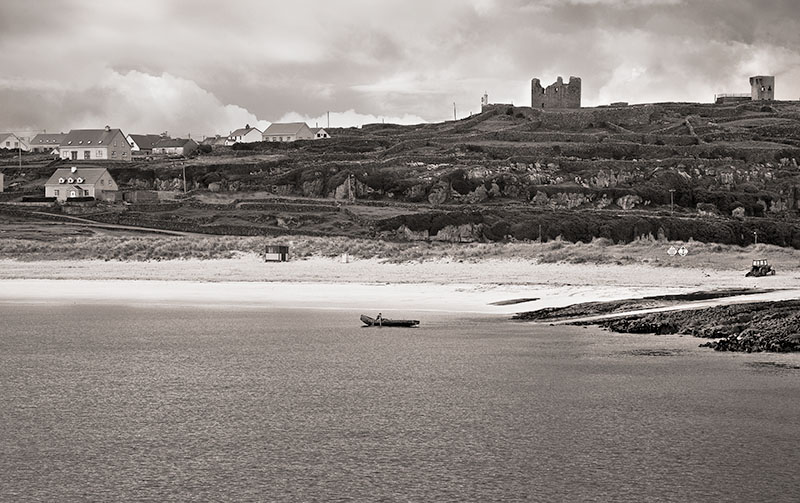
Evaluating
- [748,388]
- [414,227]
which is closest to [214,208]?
[414,227]

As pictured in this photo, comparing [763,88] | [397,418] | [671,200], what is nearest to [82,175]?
[671,200]

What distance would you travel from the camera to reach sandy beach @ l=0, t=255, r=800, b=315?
29.2 metres

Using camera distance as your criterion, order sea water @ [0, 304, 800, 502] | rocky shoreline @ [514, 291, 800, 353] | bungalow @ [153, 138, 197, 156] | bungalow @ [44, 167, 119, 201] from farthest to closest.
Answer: bungalow @ [153, 138, 197, 156] → bungalow @ [44, 167, 119, 201] → rocky shoreline @ [514, 291, 800, 353] → sea water @ [0, 304, 800, 502]

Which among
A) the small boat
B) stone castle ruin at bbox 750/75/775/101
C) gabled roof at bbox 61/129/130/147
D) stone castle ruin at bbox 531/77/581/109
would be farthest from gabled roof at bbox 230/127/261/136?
the small boat

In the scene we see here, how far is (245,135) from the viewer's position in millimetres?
155000

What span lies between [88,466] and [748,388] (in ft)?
35.2

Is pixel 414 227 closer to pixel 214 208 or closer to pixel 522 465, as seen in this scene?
pixel 214 208

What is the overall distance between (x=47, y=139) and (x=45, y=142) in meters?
0.96

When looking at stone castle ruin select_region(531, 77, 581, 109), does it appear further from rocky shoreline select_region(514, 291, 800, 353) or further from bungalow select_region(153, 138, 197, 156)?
rocky shoreline select_region(514, 291, 800, 353)

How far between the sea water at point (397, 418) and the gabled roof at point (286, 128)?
12610cm

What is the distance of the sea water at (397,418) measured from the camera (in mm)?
11250

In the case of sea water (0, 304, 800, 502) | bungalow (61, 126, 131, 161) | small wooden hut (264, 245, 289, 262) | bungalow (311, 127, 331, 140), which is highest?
bungalow (311, 127, 331, 140)

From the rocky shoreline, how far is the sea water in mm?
778

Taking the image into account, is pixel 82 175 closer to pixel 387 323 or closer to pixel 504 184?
pixel 504 184
